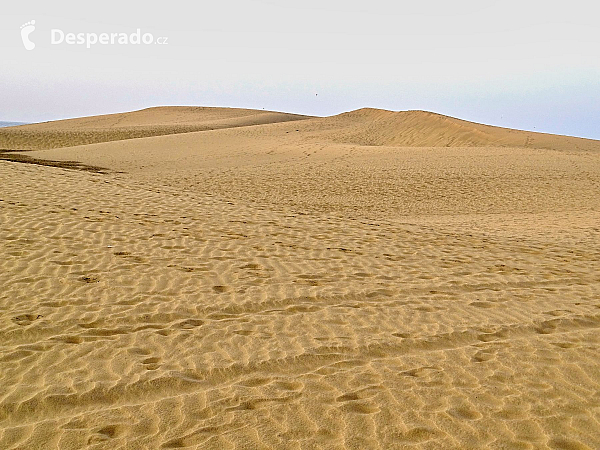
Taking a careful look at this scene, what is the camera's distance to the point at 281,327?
5164 mm

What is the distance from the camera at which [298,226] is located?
10031mm

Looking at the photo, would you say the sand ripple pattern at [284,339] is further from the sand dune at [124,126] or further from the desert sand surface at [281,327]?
the sand dune at [124,126]

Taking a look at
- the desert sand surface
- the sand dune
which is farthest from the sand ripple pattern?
the sand dune

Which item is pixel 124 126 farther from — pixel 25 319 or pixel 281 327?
pixel 281 327

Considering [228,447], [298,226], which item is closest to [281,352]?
[228,447]

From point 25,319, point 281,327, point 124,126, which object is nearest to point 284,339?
point 281,327

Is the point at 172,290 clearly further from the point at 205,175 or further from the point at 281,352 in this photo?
the point at 205,175

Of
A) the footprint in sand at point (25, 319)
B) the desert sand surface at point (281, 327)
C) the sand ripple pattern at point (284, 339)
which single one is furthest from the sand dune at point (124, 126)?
the footprint in sand at point (25, 319)

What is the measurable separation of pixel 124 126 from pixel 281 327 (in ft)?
152

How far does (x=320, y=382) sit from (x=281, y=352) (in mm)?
582

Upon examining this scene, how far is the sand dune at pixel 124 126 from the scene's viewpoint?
38.1 m

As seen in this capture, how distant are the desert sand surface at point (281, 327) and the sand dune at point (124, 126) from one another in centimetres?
2815

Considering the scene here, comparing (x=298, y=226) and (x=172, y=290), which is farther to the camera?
(x=298, y=226)

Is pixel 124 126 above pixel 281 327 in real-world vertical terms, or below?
below
